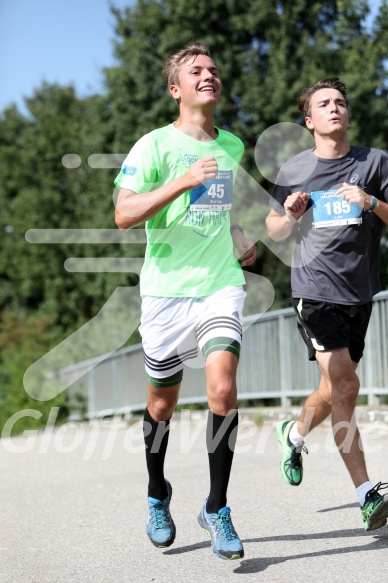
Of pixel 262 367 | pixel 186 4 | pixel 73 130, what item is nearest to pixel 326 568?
pixel 262 367

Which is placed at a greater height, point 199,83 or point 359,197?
point 199,83

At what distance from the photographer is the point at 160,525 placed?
4.89 metres

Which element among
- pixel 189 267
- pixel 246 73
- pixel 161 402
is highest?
pixel 246 73

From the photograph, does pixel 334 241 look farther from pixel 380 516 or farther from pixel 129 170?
pixel 380 516

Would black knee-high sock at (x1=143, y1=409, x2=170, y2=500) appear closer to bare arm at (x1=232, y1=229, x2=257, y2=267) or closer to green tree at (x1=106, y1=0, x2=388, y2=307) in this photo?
bare arm at (x1=232, y1=229, x2=257, y2=267)

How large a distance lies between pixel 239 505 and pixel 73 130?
146ft

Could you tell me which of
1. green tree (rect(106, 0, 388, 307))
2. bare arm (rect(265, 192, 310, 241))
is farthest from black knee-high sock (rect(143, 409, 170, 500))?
green tree (rect(106, 0, 388, 307))

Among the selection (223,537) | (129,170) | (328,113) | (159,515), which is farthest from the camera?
(328,113)

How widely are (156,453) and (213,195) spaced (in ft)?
4.17

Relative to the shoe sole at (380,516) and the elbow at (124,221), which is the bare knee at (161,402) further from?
the shoe sole at (380,516)

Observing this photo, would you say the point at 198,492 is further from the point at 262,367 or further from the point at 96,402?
the point at 96,402

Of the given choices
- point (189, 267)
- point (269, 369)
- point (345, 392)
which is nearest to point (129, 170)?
point (189, 267)

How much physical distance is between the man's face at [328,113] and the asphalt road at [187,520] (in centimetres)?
204

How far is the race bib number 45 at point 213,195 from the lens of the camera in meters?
4.81
